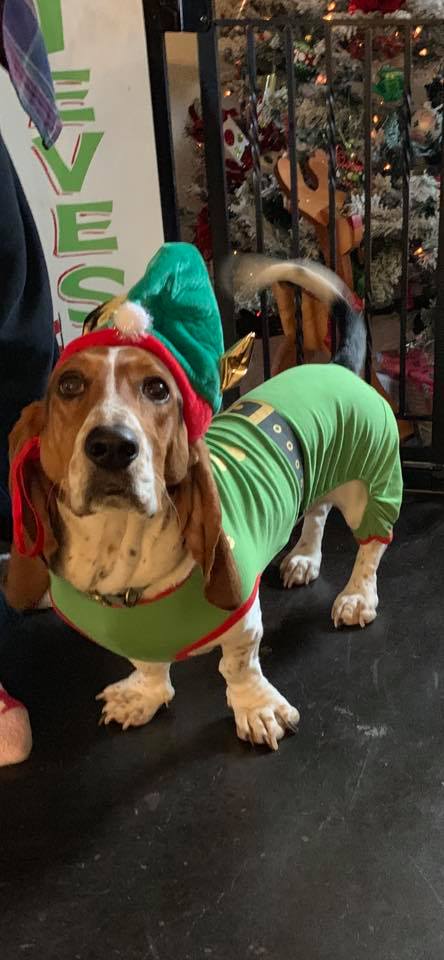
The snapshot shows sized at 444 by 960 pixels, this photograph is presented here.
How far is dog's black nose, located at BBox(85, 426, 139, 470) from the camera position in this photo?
3.06ft

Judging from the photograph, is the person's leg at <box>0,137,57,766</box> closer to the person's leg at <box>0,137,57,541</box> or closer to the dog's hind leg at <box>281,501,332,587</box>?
the person's leg at <box>0,137,57,541</box>

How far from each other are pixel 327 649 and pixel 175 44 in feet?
7.43

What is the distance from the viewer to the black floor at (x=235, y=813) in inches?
43.1

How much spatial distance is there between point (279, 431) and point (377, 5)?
164cm

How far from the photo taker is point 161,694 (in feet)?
4.80

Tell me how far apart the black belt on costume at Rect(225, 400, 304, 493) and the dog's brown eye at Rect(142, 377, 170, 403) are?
410mm

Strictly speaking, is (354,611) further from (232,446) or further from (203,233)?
(203,233)

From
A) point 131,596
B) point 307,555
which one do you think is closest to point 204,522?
point 131,596

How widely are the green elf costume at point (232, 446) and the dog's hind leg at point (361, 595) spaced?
1.4 inches

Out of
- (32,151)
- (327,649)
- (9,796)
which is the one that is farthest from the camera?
(32,151)

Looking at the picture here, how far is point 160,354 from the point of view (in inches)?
40.3

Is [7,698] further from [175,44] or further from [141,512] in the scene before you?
[175,44]

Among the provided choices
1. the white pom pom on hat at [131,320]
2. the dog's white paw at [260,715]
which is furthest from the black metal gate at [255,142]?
the white pom pom on hat at [131,320]

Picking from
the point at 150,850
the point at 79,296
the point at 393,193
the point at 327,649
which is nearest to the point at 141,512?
the point at 150,850
